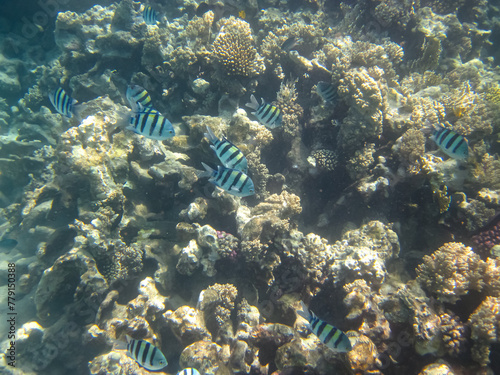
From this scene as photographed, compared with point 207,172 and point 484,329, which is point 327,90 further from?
point 484,329

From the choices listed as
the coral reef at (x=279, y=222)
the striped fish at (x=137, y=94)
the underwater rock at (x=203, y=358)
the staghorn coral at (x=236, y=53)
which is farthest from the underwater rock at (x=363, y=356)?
the staghorn coral at (x=236, y=53)

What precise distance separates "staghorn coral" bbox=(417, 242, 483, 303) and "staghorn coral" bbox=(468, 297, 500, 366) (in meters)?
0.31

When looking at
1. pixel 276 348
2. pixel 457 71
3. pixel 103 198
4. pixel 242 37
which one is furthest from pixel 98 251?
pixel 457 71

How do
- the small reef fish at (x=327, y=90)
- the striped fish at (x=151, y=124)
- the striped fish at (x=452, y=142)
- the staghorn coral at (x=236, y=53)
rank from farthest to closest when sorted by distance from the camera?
the staghorn coral at (x=236, y=53) → the small reef fish at (x=327, y=90) → the striped fish at (x=452, y=142) → the striped fish at (x=151, y=124)

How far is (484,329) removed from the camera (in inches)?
120

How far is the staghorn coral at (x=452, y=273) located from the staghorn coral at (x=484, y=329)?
31 centimetres

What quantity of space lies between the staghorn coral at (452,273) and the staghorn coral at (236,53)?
496 cm

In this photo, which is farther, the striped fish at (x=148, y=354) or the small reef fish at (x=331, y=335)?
the striped fish at (x=148, y=354)

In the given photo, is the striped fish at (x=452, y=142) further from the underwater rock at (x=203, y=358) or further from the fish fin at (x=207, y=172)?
the underwater rock at (x=203, y=358)

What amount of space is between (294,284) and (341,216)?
72.4 inches

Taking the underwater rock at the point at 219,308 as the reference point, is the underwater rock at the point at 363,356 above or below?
above

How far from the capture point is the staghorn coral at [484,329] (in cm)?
303

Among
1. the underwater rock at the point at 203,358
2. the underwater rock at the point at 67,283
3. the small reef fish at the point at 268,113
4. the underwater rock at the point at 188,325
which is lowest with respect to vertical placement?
the underwater rock at the point at 67,283

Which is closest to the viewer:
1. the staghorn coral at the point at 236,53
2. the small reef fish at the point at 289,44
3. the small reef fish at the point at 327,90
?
the small reef fish at the point at 327,90
